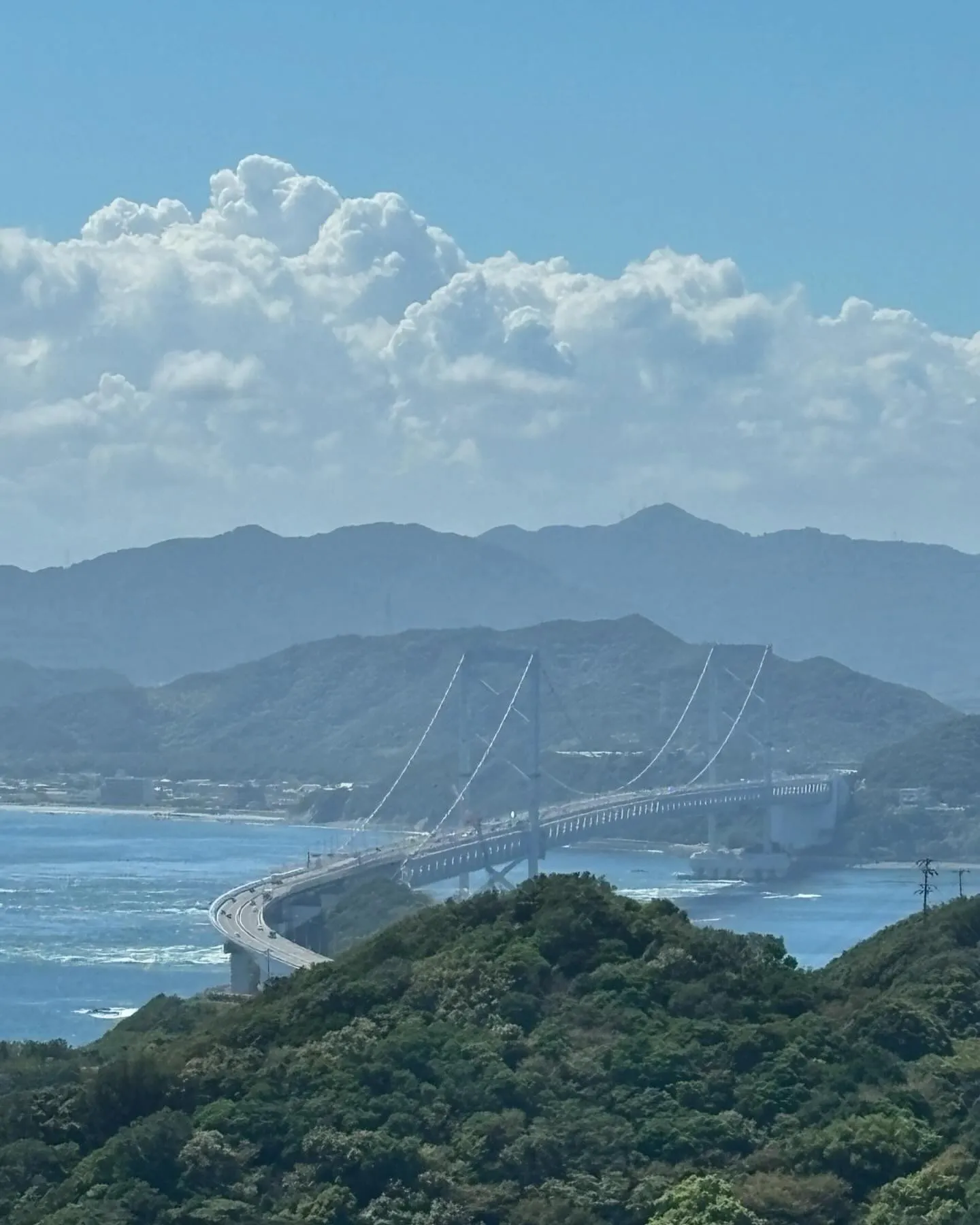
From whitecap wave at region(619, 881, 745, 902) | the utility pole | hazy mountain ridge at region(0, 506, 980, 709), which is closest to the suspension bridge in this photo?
whitecap wave at region(619, 881, 745, 902)

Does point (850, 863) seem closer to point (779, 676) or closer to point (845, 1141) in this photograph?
point (779, 676)

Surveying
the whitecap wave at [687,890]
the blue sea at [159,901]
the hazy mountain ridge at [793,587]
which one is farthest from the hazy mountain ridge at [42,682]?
the whitecap wave at [687,890]

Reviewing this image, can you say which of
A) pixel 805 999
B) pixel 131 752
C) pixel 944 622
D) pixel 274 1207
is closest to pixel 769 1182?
pixel 274 1207

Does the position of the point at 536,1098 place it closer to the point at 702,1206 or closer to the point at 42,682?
the point at 702,1206

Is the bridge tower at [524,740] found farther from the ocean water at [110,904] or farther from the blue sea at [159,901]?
the ocean water at [110,904]

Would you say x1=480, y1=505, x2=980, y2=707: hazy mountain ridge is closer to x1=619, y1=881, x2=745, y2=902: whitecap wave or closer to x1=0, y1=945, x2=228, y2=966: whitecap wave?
x1=619, y1=881, x2=745, y2=902: whitecap wave

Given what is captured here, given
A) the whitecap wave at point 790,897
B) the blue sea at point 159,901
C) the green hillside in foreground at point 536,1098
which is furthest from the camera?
the whitecap wave at point 790,897
